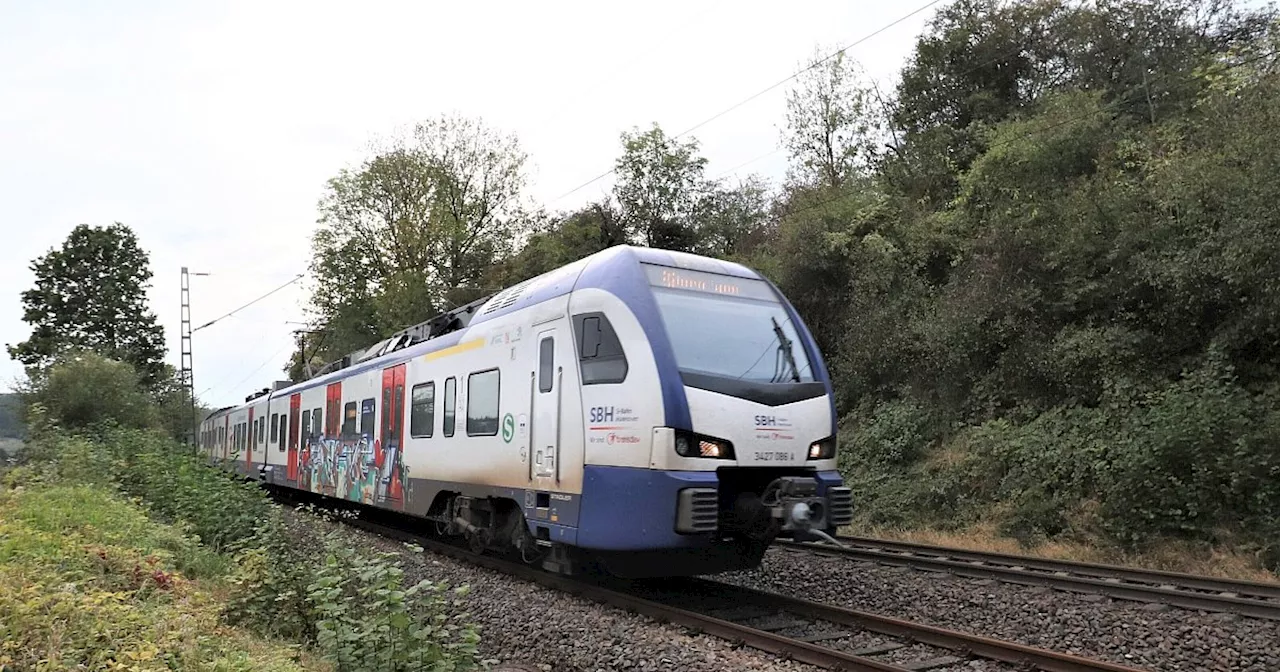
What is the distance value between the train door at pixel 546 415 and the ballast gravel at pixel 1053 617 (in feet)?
7.76

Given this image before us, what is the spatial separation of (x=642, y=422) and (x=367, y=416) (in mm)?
8049

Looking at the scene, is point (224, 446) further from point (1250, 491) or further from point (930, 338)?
point (1250, 491)

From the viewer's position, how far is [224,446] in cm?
2892

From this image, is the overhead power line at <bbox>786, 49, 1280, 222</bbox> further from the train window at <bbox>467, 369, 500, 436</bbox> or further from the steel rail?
the steel rail

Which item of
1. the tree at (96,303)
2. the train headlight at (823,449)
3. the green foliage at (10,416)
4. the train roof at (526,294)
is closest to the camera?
the train headlight at (823,449)

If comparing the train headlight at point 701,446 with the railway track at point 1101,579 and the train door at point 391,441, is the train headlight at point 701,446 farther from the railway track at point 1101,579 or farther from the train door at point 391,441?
the train door at point 391,441

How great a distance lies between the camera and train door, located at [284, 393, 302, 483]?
62.3ft

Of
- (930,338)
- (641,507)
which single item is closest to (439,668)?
(641,507)

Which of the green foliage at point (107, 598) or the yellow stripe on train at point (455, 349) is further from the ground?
the yellow stripe on train at point (455, 349)

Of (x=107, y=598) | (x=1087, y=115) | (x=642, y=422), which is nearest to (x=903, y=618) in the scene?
(x=642, y=422)

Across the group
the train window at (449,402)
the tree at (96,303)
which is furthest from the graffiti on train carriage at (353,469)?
the tree at (96,303)

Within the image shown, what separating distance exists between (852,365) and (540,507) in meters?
12.1

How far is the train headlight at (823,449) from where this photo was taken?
7953mm

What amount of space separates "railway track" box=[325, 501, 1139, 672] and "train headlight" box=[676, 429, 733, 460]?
1307 millimetres
